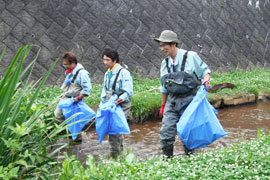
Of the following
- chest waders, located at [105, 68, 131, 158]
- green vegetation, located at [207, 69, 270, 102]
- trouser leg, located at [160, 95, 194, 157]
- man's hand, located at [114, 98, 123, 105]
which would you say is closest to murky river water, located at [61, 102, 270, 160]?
chest waders, located at [105, 68, 131, 158]

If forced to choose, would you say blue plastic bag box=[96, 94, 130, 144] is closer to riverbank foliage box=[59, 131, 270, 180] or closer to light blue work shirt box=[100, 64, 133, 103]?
light blue work shirt box=[100, 64, 133, 103]

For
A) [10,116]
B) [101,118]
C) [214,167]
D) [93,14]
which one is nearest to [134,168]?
[214,167]

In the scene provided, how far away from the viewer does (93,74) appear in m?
11.8

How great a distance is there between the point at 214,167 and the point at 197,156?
1.61 feet

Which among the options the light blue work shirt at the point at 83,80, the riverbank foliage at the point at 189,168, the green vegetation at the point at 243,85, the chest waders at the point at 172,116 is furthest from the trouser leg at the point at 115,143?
the green vegetation at the point at 243,85

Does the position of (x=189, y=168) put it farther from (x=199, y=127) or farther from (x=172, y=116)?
(x=172, y=116)

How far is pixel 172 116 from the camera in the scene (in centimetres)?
500

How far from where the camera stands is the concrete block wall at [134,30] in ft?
36.1

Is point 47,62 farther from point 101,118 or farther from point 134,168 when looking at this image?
point 134,168

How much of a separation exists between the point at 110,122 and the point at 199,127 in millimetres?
1402

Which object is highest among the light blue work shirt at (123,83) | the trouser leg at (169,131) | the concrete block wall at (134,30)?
the concrete block wall at (134,30)

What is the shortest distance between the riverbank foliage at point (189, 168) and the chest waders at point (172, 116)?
0.64 meters

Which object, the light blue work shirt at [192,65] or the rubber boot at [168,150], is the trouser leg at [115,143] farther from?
the light blue work shirt at [192,65]

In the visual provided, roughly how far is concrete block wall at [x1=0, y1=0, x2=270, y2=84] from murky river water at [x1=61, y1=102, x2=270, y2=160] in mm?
4087
